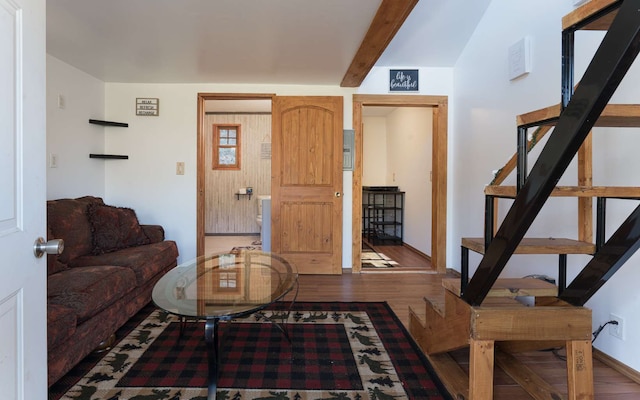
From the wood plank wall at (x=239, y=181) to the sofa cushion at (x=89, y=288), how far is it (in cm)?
417

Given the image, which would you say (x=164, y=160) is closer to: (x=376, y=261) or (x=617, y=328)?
(x=376, y=261)

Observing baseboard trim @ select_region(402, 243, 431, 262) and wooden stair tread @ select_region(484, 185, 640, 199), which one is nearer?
wooden stair tread @ select_region(484, 185, 640, 199)

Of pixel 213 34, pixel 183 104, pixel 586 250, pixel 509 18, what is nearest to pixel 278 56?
pixel 213 34

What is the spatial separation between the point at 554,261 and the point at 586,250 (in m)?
1.13

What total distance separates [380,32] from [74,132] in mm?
3083

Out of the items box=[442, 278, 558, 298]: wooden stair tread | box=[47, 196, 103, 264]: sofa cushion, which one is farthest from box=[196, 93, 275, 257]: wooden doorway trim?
box=[442, 278, 558, 298]: wooden stair tread

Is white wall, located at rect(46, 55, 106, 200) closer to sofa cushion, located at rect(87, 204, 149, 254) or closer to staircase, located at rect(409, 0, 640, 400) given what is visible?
sofa cushion, located at rect(87, 204, 149, 254)

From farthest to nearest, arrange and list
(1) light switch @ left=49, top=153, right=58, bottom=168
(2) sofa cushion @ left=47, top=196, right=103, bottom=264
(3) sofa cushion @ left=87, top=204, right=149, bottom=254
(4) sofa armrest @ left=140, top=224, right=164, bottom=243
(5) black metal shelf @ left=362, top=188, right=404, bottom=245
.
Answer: (5) black metal shelf @ left=362, top=188, right=404, bottom=245 → (4) sofa armrest @ left=140, top=224, right=164, bottom=243 → (1) light switch @ left=49, top=153, right=58, bottom=168 → (3) sofa cushion @ left=87, top=204, right=149, bottom=254 → (2) sofa cushion @ left=47, top=196, right=103, bottom=264

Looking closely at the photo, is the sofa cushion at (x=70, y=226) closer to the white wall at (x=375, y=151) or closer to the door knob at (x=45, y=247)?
the door knob at (x=45, y=247)

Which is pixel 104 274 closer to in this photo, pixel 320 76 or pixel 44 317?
pixel 44 317

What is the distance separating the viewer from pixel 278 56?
2.92 metres

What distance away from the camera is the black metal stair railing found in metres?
0.72

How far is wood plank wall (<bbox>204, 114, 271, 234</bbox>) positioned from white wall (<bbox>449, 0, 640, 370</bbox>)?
3.88 m

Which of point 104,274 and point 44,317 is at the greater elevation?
point 44,317
